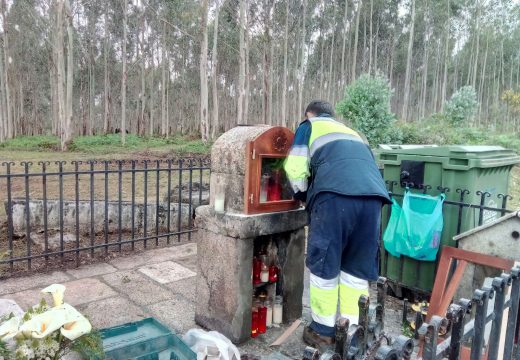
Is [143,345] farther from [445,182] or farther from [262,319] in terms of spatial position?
[445,182]

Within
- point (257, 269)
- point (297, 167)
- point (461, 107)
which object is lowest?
point (257, 269)

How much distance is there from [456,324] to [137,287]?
3.52 meters

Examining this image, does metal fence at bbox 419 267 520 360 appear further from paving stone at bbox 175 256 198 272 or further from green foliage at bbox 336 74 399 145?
green foliage at bbox 336 74 399 145

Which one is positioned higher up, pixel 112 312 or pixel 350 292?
pixel 350 292

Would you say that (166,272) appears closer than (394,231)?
No

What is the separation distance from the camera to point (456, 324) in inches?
55.4

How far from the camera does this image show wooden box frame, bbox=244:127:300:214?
117 inches

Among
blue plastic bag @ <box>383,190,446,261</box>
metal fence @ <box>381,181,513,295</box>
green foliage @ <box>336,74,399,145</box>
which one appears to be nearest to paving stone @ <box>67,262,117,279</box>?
blue plastic bag @ <box>383,190,446,261</box>

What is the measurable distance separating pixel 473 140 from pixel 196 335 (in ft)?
64.8

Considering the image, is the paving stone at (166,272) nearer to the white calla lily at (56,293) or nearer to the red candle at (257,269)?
the red candle at (257,269)

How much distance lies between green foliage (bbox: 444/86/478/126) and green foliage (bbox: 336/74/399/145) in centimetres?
924

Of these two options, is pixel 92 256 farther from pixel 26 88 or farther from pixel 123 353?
pixel 26 88

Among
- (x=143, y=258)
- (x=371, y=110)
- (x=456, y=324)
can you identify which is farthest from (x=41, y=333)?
(x=371, y=110)

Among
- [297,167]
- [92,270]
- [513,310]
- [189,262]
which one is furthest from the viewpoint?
[189,262]
